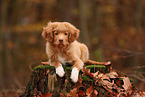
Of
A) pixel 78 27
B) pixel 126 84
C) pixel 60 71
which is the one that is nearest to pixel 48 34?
pixel 60 71

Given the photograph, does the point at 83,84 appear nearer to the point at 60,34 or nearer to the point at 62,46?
the point at 62,46

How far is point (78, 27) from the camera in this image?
1495 centimetres

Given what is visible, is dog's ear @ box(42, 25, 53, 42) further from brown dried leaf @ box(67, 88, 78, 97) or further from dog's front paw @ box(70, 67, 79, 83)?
brown dried leaf @ box(67, 88, 78, 97)

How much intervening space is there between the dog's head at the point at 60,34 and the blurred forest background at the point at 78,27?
4008 mm

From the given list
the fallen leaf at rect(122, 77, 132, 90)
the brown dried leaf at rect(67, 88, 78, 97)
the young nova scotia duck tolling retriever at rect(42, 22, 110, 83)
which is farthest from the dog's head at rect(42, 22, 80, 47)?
the fallen leaf at rect(122, 77, 132, 90)

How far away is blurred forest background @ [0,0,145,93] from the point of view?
11.0m

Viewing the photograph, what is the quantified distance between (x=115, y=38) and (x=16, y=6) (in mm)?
8886

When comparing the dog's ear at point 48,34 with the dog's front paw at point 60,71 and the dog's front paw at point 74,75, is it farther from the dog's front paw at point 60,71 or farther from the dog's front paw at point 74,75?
the dog's front paw at point 74,75

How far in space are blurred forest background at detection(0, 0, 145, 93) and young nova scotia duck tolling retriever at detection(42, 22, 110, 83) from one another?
3774 millimetres

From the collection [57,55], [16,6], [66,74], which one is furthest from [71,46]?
[16,6]

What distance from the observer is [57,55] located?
4727 mm

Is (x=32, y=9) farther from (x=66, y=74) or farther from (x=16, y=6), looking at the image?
(x=66, y=74)

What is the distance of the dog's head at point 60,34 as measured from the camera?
14.5 feet

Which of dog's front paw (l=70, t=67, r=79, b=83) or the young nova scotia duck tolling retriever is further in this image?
the young nova scotia duck tolling retriever
